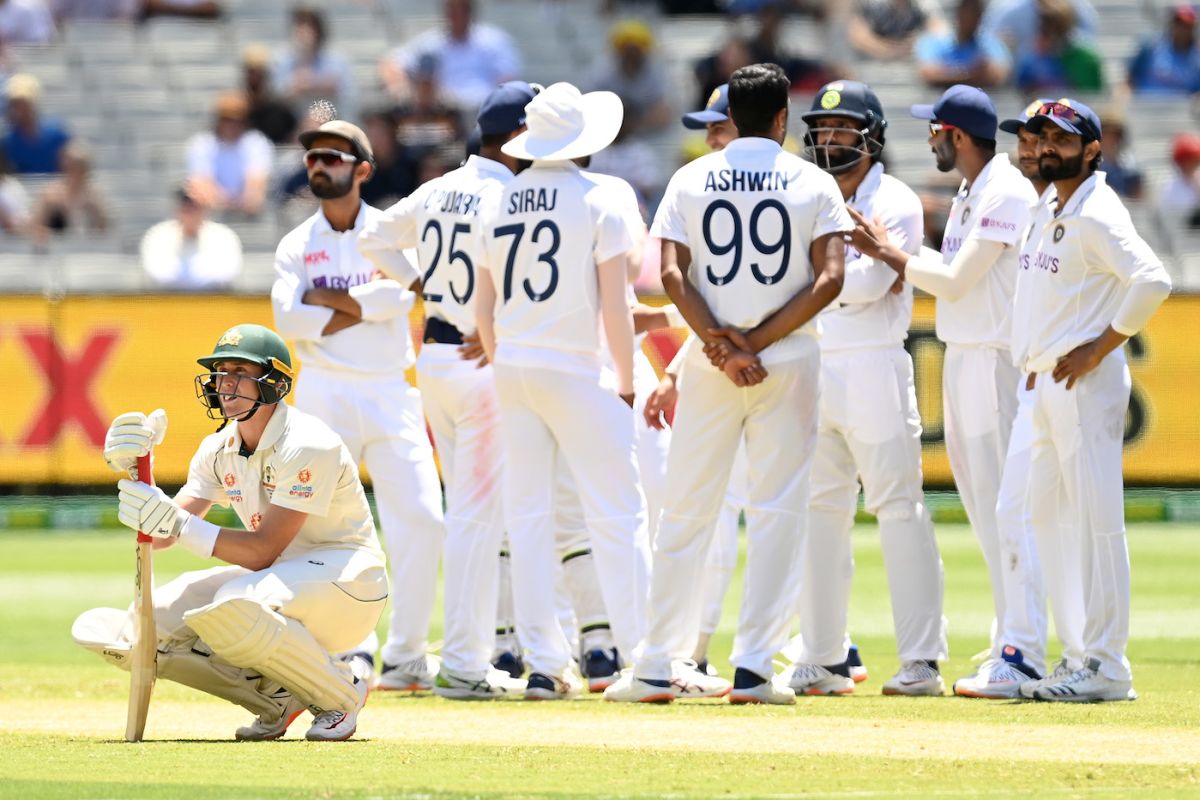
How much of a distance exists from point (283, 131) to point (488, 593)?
12.1m

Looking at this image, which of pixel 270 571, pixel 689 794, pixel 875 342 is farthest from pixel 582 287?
pixel 689 794

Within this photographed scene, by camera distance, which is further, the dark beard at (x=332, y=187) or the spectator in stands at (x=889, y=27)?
the spectator in stands at (x=889, y=27)

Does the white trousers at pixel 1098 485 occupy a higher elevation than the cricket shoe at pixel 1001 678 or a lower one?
higher

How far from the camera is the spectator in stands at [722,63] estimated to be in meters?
20.6

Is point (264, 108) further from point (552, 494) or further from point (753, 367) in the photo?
point (753, 367)

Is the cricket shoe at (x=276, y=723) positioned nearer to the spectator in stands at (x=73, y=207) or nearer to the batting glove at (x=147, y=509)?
the batting glove at (x=147, y=509)

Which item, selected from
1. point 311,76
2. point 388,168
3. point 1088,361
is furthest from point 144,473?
point 311,76

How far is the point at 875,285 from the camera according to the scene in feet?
30.8

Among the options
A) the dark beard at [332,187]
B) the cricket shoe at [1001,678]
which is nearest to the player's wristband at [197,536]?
the dark beard at [332,187]

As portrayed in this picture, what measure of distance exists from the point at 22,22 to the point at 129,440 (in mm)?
16759

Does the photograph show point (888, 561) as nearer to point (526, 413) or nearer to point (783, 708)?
point (783, 708)

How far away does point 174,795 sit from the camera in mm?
6207

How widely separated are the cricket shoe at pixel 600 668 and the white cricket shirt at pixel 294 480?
179 cm

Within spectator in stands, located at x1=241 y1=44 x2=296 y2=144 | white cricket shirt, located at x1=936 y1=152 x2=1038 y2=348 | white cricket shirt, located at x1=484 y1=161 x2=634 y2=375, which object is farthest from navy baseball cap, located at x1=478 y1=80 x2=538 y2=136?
spectator in stands, located at x1=241 y1=44 x2=296 y2=144
